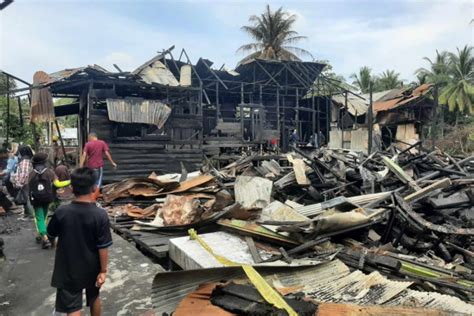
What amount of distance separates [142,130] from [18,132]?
7.71m

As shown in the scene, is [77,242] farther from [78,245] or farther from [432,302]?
[432,302]

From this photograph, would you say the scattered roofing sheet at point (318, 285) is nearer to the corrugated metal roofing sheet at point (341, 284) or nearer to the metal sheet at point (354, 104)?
the corrugated metal roofing sheet at point (341, 284)

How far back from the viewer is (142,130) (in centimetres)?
1275

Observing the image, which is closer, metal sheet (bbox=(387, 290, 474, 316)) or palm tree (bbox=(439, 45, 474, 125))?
metal sheet (bbox=(387, 290, 474, 316))

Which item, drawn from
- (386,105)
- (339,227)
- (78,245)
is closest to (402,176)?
(339,227)

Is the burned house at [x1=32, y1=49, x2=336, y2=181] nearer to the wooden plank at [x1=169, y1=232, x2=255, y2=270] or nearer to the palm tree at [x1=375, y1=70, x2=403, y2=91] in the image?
the wooden plank at [x1=169, y1=232, x2=255, y2=270]

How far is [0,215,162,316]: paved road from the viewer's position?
3.52m

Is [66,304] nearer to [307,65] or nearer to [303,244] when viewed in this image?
[303,244]

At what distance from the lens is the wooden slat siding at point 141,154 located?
38.7 ft

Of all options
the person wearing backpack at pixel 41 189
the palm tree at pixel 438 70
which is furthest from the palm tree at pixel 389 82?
the person wearing backpack at pixel 41 189

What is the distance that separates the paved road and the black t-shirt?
0.92 m

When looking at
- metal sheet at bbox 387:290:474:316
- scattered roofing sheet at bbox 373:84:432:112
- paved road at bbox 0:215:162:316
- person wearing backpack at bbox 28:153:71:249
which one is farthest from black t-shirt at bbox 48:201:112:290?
scattered roofing sheet at bbox 373:84:432:112

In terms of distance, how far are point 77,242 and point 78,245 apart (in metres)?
0.02

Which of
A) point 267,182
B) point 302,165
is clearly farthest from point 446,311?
point 302,165
